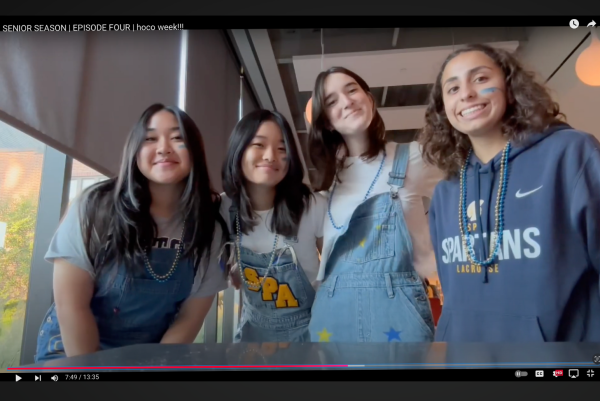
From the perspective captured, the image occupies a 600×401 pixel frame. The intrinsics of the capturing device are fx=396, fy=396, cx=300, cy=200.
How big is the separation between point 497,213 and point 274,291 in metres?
0.49

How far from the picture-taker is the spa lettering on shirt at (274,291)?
2.87 ft

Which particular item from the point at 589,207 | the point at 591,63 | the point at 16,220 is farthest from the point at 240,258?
the point at 591,63

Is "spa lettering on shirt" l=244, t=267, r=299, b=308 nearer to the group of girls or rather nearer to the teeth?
the group of girls

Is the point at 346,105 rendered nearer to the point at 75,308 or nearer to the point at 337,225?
the point at 337,225

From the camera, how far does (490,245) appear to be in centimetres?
80

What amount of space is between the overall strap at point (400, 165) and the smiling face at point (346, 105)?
92 millimetres

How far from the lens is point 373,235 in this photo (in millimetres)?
853

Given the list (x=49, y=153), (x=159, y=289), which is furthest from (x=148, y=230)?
(x=49, y=153)

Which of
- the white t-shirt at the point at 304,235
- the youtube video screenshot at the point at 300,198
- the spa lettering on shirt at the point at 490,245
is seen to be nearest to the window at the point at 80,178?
the youtube video screenshot at the point at 300,198

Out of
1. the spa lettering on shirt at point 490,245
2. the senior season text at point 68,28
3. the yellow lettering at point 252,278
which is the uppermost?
the senior season text at point 68,28

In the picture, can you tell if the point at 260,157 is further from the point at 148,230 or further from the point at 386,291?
the point at 386,291

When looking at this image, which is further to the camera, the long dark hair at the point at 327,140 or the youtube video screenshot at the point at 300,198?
the long dark hair at the point at 327,140

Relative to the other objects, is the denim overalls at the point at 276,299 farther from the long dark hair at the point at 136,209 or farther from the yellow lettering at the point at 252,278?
the long dark hair at the point at 136,209
